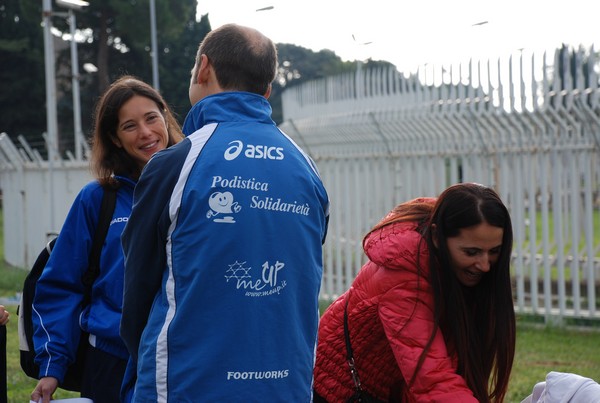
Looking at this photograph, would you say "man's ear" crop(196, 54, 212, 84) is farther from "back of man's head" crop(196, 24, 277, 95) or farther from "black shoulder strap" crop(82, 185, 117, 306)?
"black shoulder strap" crop(82, 185, 117, 306)

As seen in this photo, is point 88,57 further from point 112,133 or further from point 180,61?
point 112,133

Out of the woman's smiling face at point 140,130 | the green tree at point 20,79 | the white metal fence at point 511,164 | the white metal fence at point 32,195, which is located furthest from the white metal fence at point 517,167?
the green tree at point 20,79

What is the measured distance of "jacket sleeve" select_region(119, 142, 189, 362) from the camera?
8.21ft

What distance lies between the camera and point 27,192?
55.0 ft

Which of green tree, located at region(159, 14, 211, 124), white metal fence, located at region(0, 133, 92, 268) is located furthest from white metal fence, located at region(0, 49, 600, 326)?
green tree, located at region(159, 14, 211, 124)

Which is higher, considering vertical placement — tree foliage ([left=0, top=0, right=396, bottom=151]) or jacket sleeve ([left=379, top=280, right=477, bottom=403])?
tree foliage ([left=0, top=0, right=396, bottom=151])

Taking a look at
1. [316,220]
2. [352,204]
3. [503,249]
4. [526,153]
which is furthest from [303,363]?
[352,204]

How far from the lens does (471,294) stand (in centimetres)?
309

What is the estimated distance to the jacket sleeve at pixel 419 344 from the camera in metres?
2.85

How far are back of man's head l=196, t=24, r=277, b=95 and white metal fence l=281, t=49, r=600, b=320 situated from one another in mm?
6779

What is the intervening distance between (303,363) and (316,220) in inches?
14.8

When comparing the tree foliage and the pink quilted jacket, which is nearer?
the pink quilted jacket

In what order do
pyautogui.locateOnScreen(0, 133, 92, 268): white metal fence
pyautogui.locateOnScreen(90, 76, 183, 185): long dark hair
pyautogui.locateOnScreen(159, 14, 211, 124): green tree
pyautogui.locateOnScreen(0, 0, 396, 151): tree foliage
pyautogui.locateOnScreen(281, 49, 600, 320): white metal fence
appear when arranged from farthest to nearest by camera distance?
pyautogui.locateOnScreen(159, 14, 211, 124): green tree < pyautogui.locateOnScreen(0, 0, 396, 151): tree foliage < pyautogui.locateOnScreen(0, 133, 92, 268): white metal fence < pyautogui.locateOnScreen(281, 49, 600, 320): white metal fence < pyautogui.locateOnScreen(90, 76, 183, 185): long dark hair

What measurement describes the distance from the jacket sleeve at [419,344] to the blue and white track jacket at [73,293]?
0.90m
